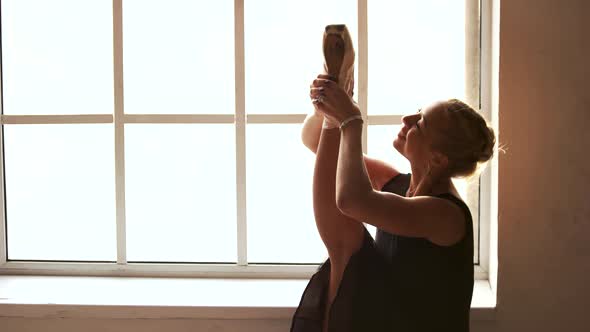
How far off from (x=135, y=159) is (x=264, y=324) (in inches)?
25.1

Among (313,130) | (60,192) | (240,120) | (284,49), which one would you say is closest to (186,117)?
(240,120)

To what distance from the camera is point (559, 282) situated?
158cm

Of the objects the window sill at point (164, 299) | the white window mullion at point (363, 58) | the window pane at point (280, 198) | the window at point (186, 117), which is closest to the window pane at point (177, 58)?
the window at point (186, 117)

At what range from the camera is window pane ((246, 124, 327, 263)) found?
185 cm

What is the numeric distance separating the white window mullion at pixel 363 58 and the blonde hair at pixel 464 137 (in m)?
0.54

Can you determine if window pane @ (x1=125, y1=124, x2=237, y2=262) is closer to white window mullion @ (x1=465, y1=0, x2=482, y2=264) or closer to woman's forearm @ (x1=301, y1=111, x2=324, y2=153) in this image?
woman's forearm @ (x1=301, y1=111, x2=324, y2=153)

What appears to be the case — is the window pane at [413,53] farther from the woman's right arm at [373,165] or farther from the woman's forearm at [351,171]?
the woman's forearm at [351,171]

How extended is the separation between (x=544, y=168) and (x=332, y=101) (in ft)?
2.20

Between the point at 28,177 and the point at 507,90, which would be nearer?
the point at 507,90

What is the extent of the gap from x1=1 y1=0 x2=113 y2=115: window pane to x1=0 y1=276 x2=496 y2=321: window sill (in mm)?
519

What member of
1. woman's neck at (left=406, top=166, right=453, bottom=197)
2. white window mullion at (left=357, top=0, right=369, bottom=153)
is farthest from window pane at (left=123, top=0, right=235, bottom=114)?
woman's neck at (left=406, top=166, right=453, bottom=197)

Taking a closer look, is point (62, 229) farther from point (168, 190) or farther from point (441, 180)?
point (441, 180)

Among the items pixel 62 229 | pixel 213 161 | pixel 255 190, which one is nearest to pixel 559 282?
pixel 255 190

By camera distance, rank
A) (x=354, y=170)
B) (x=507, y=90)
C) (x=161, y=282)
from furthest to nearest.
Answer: (x=161, y=282) < (x=507, y=90) < (x=354, y=170)
